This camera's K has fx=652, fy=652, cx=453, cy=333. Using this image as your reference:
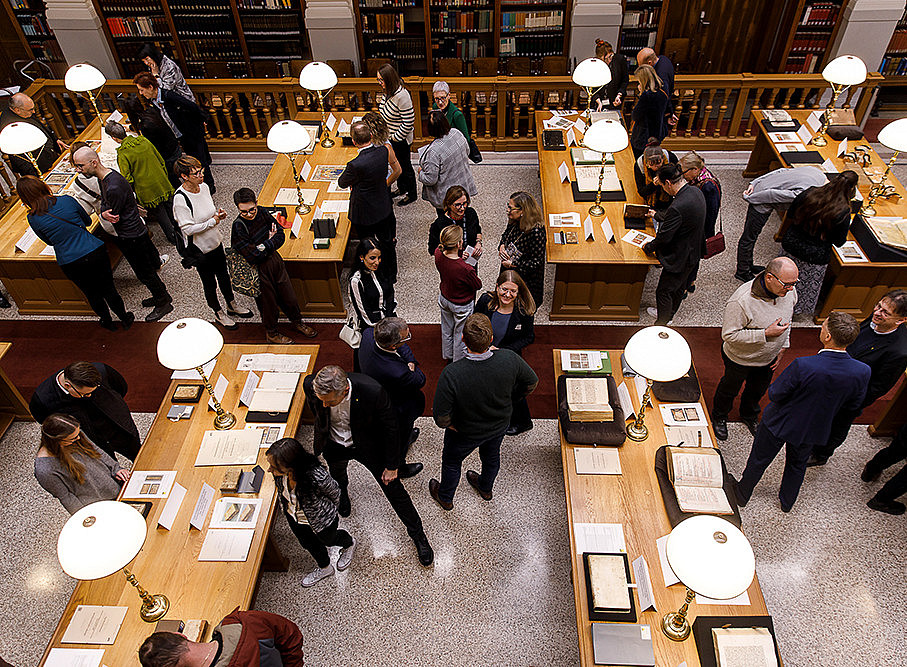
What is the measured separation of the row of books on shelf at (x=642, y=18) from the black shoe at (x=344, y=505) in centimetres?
Result: 760

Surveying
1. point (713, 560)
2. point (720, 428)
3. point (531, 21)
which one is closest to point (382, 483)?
point (713, 560)

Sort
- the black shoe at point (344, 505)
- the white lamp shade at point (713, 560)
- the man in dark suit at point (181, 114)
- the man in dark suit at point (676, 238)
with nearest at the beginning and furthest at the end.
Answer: the white lamp shade at point (713, 560), the black shoe at point (344, 505), the man in dark suit at point (676, 238), the man in dark suit at point (181, 114)

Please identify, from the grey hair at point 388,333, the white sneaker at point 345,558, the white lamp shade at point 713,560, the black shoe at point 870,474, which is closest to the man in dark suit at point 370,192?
the grey hair at point 388,333

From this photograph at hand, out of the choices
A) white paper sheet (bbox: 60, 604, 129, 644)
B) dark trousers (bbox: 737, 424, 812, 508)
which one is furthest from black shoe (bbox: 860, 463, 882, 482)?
white paper sheet (bbox: 60, 604, 129, 644)

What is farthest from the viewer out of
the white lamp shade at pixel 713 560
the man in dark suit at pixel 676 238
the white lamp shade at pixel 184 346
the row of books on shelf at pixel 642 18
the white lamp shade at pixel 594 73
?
the row of books on shelf at pixel 642 18

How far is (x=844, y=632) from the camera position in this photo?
159 inches

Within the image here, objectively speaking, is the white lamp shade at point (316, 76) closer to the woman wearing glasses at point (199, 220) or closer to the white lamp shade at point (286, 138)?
the white lamp shade at point (286, 138)

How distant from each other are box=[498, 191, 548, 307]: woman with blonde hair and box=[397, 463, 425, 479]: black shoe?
1.66 metres

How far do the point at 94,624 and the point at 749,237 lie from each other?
6.06 meters

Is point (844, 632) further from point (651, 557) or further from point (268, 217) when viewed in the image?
point (268, 217)

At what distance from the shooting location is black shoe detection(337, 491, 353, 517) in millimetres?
4555

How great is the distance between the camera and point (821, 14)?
28.2ft

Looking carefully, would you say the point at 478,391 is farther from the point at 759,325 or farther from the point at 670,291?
the point at 670,291

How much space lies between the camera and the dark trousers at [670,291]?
18.4 ft
